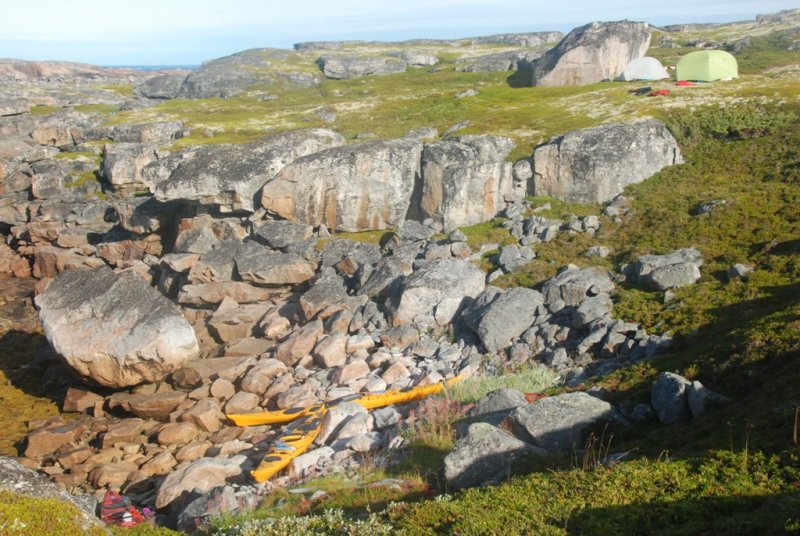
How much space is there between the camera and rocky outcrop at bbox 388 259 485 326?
110 feet

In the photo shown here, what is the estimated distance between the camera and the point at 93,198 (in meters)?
60.3

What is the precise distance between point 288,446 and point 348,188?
2481cm

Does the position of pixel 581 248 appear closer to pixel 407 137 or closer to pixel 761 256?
pixel 761 256

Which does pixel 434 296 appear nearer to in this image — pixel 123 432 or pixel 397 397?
pixel 397 397

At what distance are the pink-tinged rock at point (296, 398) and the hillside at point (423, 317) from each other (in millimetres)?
224

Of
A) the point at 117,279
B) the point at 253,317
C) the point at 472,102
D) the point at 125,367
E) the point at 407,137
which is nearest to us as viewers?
the point at 125,367

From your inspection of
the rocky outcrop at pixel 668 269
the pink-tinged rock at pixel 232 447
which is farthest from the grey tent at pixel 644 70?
the pink-tinged rock at pixel 232 447

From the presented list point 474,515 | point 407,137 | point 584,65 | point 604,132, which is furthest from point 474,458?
point 584,65

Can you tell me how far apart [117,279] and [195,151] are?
73.5 feet

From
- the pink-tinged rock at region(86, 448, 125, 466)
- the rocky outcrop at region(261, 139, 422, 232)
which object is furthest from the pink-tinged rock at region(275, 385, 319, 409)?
the rocky outcrop at region(261, 139, 422, 232)

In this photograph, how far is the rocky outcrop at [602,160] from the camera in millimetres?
42031

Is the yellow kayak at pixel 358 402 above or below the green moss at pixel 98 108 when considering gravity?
below

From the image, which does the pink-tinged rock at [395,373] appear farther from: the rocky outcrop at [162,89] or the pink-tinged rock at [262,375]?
the rocky outcrop at [162,89]

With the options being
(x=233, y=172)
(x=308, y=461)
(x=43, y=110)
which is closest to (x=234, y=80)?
(x=43, y=110)
